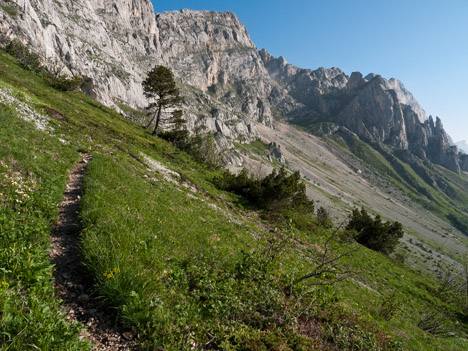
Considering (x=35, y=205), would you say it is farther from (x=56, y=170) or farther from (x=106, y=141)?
(x=106, y=141)

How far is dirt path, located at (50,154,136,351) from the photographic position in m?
4.65

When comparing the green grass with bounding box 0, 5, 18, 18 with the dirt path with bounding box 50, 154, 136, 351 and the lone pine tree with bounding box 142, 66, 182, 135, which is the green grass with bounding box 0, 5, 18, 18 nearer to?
the lone pine tree with bounding box 142, 66, 182, 135

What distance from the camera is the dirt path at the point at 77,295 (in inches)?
183

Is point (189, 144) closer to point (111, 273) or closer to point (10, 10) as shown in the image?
point (111, 273)

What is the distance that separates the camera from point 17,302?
377 cm

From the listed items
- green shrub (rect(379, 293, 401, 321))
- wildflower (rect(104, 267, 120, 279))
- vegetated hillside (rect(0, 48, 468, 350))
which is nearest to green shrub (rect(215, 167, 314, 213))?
vegetated hillside (rect(0, 48, 468, 350))

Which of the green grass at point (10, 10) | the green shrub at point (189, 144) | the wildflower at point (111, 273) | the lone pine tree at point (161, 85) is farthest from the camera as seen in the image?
the green grass at point (10, 10)

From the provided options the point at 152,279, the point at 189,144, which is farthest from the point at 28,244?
the point at 189,144

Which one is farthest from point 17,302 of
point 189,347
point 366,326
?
point 366,326

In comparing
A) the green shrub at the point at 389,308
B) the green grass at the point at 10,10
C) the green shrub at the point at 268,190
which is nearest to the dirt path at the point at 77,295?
the green shrub at the point at 389,308

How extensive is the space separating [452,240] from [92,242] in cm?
23522

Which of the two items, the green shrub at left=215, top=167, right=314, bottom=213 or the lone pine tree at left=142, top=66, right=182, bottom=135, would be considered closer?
the green shrub at left=215, top=167, right=314, bottom=213

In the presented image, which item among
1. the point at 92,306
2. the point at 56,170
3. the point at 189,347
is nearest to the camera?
the point at 189,347

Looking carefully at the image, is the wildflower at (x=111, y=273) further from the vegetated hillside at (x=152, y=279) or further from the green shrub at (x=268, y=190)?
the green shrub at (x=268, y=190)
